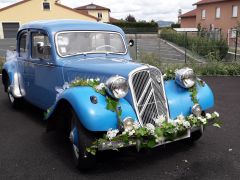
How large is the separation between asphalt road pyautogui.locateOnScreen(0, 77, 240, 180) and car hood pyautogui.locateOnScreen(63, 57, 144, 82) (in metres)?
0.98

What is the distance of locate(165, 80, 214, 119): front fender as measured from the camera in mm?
4175

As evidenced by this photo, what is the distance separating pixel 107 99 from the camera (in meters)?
3.78

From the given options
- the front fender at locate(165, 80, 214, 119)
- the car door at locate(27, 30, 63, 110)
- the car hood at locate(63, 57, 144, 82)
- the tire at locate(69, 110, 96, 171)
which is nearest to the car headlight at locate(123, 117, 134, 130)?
the tire at locate(69, 110, 96, 171)

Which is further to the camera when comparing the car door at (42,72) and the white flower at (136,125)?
the car door at (42,72)

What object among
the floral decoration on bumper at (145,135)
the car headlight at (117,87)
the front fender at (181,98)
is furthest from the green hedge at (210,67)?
the car headlight at (117,87)

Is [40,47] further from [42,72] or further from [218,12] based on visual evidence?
[218,12]

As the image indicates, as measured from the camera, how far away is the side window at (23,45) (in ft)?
19.8

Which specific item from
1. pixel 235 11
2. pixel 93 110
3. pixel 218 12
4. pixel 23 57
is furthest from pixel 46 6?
pixel 93 110

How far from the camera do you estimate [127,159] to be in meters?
4.30

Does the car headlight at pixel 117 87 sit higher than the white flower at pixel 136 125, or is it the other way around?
the car headlight at pixel 117 87

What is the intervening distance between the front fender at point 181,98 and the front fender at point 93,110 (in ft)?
2.03

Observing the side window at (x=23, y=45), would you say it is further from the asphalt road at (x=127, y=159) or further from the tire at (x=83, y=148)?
the tire at (x=83, y=148)

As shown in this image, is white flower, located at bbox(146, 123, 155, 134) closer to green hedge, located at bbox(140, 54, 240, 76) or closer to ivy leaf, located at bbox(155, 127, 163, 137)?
ivy leaf, located at bbox(155, 127, 163, 137)

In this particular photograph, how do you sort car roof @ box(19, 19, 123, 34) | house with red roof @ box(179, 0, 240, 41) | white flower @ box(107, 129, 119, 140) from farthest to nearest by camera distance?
1. house with red roof @ box(179, 0, 240, 41)
2. car roof @ box(19, 19, 123, 34)
3. white flower @ box(107, 129, 119, 140)
